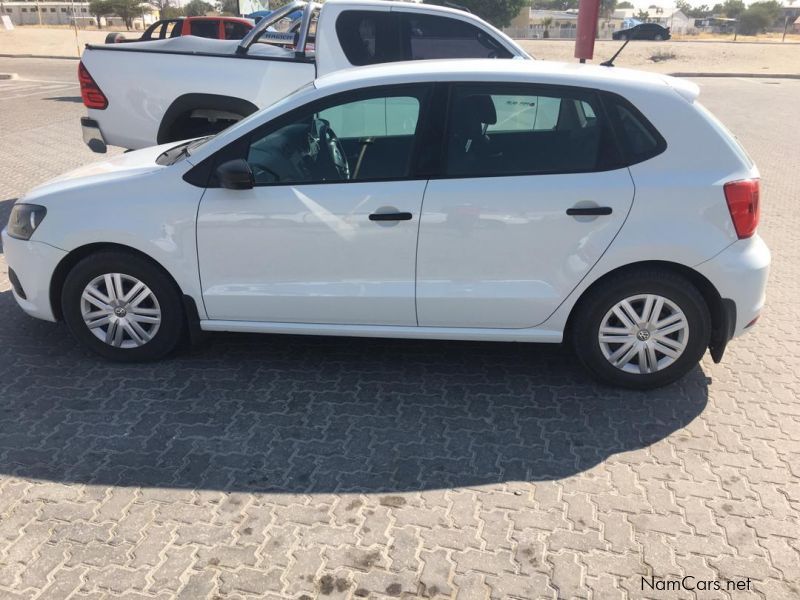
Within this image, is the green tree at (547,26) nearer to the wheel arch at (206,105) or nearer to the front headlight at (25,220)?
the wheel arch at (206,105)

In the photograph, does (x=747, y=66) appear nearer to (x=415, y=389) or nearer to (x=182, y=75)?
(x=182, y=75)

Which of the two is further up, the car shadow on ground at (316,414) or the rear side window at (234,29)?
the rear side window at (234,29)

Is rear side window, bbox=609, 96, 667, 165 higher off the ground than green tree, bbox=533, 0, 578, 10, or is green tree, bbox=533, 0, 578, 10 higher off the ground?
rear side window, bbox=609, 96, 667, 165

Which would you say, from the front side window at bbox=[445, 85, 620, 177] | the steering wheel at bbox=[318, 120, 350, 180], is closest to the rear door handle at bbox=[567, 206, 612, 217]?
the front side window at bbox=[445, 85, 620, 177]

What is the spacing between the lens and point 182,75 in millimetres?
7344

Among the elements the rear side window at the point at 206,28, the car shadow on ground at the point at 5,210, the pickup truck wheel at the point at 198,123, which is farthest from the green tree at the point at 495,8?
the car shadow on ground at the point at 5,210

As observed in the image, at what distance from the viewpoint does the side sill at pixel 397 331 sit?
4.23 metres

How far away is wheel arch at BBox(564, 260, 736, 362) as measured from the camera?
4.06 metres

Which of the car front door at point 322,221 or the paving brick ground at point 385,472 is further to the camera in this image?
the car front door at point 322,221

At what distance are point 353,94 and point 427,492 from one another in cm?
217

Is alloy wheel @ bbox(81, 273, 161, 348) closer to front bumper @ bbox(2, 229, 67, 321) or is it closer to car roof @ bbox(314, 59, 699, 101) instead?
front bumper @ bbox(2, 229, 67, 321)

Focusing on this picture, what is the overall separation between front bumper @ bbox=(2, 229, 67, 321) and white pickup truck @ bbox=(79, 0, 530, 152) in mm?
3201

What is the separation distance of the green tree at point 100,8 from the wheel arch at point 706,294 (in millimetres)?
67332

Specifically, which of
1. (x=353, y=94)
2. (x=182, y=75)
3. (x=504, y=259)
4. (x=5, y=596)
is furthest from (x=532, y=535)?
(x=182, y=75)
